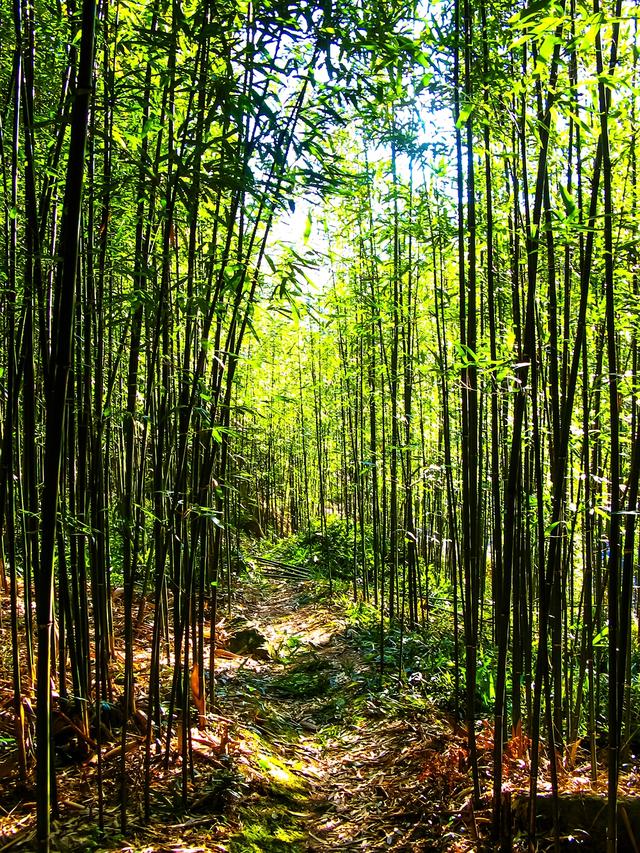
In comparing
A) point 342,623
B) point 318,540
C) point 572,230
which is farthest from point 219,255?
point 318,540

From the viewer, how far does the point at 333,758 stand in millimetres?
3811

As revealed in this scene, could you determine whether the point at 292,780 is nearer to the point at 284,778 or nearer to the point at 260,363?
the point at 284,778

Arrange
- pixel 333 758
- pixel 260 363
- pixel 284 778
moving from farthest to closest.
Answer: pixel 333 758 < pixel 284 778 < pixel 260 363

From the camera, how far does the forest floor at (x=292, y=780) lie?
7.98 feet

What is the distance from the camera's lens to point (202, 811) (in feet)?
8.48

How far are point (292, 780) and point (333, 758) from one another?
577 millimetres

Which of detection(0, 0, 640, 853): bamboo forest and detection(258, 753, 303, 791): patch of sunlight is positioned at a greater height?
detection(0, 0, 640, 853): bamboo forest

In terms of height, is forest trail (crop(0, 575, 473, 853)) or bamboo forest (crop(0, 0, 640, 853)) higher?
bamboo forest (crop(0, 0, 640, 853))

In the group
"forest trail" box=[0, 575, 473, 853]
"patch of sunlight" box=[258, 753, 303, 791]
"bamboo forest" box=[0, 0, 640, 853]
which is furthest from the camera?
"patch of sunlight" box=[258, 753, 303, 791]

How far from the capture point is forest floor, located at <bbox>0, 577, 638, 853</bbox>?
2434 millimetres

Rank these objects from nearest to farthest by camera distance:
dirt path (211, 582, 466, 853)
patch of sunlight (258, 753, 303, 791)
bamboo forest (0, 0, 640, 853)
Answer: bamboo forest (0, 0, 640, 853) < dirt path (211, 582, 466, 853) < patch of sunlight (258, 753, 303, 791)

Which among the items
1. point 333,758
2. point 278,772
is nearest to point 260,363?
point 278,772

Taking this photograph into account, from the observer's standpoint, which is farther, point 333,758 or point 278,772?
point 333,758

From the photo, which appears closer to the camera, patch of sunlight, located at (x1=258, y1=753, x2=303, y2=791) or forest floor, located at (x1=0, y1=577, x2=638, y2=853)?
forest floor, located at (x1=0, y1=577, x2=638, y2=853)
